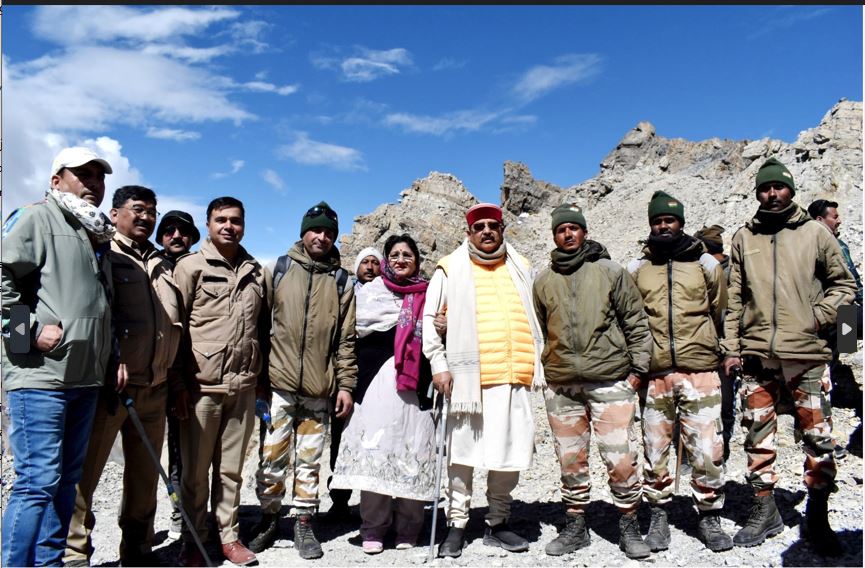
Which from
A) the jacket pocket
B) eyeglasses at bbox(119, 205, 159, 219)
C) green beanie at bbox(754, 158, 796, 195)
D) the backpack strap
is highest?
green beanie at bbox(754, 158, 796, 195)

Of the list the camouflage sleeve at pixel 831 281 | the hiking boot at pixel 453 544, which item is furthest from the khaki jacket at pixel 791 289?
the hiking boot at pixel 453 544

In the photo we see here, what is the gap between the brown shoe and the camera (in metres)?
4.63

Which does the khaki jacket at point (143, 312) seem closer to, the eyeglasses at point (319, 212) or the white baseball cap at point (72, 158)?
the white baseball cap at point (72, 158)

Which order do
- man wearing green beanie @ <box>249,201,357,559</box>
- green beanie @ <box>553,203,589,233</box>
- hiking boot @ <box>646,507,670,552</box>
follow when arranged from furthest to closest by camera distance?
man wearing green beanie @ <box>249,201,357,559</box>, green beanie @ <box>553,203,589,233</box>, hiking boot @ <box>646,507,670,552</box>

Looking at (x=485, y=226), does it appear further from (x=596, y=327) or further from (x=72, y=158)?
(x=72, y=158)

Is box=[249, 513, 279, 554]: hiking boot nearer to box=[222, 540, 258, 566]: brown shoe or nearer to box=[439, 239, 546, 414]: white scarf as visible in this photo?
box=[222, 540, 258, 566]: brown shoe

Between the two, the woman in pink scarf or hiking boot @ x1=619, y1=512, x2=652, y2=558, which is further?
the woman in pink scarf

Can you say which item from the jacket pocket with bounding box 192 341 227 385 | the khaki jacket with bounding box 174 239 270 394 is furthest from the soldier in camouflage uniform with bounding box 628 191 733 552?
the jacket pocket with bounding box 192 341 227 385

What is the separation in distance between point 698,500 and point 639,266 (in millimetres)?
1960

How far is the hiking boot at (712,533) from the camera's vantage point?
15.1 feet

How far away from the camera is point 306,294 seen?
502 centimetres

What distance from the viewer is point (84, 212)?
366cm

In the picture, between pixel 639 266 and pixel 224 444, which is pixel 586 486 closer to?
pixel 639 266

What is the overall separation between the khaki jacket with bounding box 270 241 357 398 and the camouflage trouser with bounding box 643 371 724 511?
2.54 m
